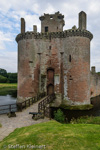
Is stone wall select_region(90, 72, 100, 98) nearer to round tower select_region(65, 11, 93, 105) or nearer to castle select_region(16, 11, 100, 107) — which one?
castle select_region(16, 11, 100, 107)

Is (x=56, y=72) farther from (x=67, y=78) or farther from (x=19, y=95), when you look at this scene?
(x=19, y=95)

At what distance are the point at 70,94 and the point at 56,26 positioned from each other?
39.2 ft

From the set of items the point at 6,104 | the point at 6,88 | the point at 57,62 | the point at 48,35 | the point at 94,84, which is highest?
the point at 48,35

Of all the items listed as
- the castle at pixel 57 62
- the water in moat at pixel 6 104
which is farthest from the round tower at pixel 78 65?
the water in moat at pixel 6 104

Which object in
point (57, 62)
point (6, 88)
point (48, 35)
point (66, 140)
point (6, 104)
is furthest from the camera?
point (6, 88)

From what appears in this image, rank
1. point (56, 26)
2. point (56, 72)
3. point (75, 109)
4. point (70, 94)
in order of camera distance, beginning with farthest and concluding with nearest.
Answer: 1. point (56, 26)
2. point (56, 72)
3. point (70, 94)
4. point (75, 109)

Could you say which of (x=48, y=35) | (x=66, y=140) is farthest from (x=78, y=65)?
(x=66, y=140)

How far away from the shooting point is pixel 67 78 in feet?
68.3

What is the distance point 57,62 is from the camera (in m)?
21.9

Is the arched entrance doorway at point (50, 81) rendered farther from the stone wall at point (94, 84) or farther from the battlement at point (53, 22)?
the stone wall at point (94, 84)

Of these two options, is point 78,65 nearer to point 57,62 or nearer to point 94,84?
point 57,62

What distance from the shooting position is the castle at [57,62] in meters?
20.1

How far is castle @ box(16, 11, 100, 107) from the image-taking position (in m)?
20.1

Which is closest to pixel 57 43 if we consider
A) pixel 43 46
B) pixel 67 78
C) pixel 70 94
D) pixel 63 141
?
pixel 43 46
